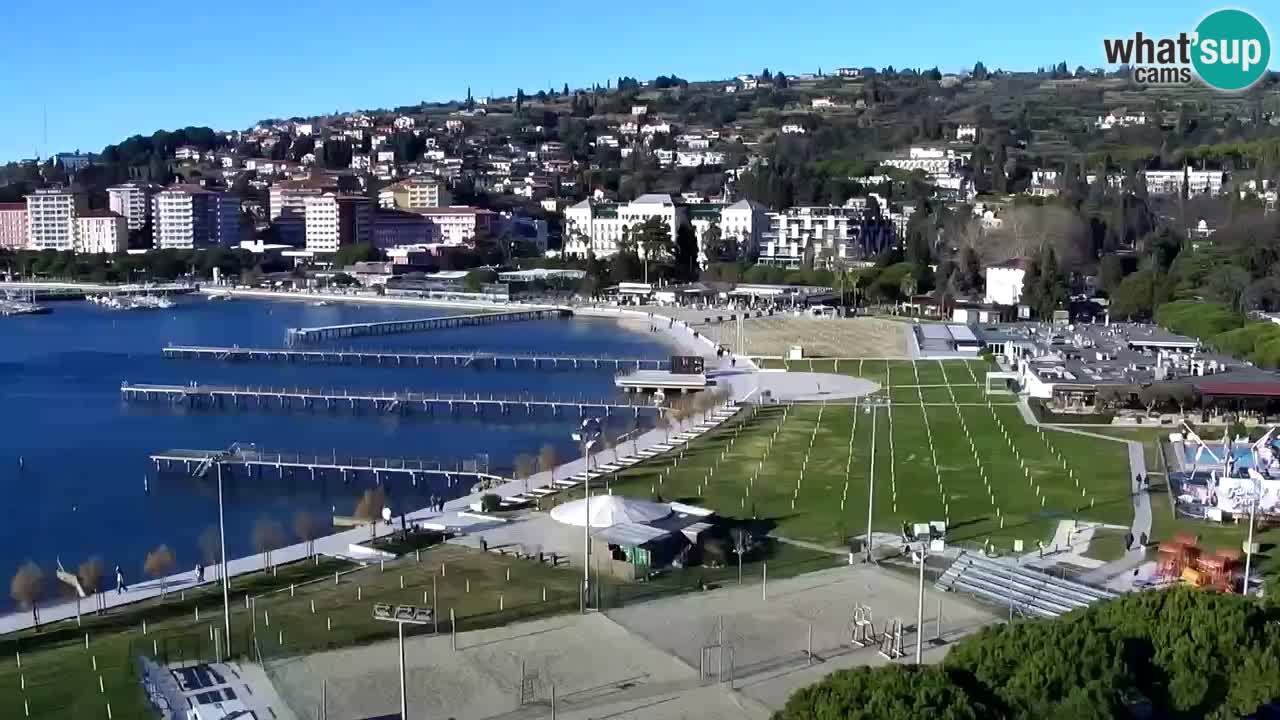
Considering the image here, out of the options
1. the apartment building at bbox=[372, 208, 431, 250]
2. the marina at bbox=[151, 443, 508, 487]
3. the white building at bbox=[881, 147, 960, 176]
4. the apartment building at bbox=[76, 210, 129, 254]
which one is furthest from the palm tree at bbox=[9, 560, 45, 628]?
the white building at bbox=[881, 147, 960, 176]

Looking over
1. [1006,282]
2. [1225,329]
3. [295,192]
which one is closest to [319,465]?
[1225,329]

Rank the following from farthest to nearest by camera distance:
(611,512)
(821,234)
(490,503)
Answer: (821,234)
(490,503)
(611,512)

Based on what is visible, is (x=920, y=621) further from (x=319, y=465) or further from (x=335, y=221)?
(x=335, y=221)

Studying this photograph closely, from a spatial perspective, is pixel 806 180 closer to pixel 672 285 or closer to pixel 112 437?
pixel 672 285

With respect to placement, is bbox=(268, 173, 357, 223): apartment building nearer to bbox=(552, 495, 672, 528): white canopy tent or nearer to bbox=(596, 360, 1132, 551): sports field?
bbox=(596, 360, 1132, 551): sports field

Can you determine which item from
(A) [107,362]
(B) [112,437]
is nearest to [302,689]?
(B) [112,437]

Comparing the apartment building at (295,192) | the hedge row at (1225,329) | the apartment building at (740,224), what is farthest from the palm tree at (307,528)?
the apartment building at (295,192)

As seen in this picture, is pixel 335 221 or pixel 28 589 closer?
pixel 28 589
